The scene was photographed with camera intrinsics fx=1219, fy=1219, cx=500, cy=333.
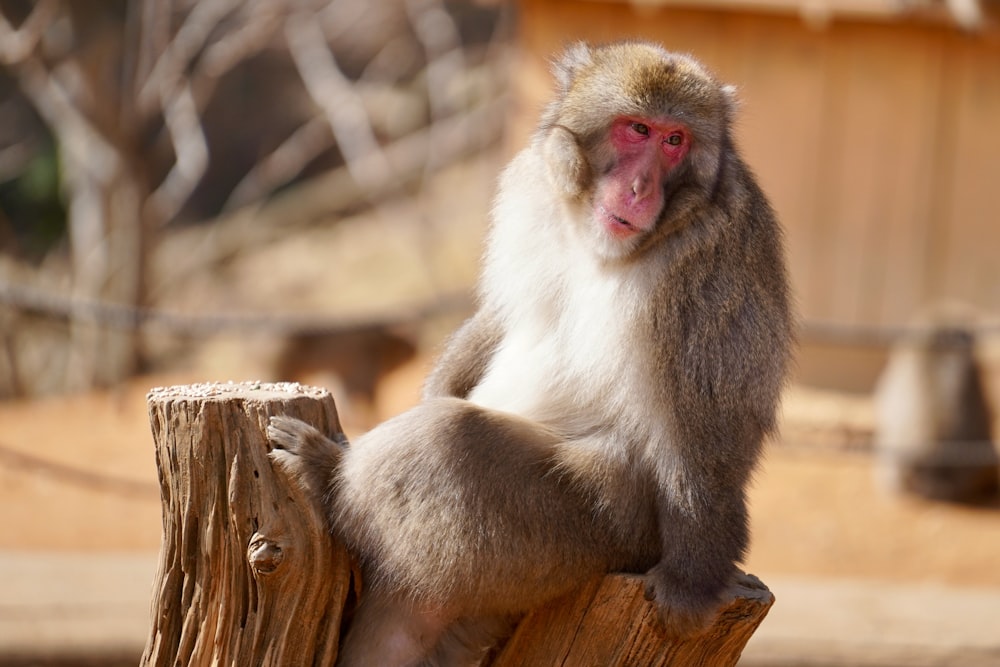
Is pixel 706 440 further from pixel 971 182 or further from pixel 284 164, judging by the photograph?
pixel 284 164

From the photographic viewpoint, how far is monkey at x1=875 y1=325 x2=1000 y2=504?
309 inches

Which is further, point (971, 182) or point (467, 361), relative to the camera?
point (971, 182)

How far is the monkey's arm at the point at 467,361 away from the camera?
3068 millimetres

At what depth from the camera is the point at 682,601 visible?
96.8 inches

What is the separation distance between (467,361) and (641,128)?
0.82 metres

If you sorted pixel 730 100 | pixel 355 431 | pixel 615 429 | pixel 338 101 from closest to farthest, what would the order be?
pixel 615 429, pixel 730 100, pixel 355 431, pixel 338 101

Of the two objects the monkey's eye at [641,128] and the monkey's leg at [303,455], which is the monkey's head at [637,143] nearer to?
the monkey's eye at [641,128]

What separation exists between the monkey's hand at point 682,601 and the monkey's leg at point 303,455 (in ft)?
2.31

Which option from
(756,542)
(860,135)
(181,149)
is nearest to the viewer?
(756,542)

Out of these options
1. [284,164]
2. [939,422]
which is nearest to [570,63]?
[939,422]

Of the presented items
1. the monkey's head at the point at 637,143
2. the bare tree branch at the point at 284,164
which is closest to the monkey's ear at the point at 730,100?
the monkey's head at the point at 637,143

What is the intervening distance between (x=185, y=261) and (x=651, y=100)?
32.3 ft

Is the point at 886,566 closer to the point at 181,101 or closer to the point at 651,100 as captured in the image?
the point at 651,100

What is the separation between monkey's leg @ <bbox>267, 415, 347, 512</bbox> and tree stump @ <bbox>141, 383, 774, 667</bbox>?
3 centimetres
